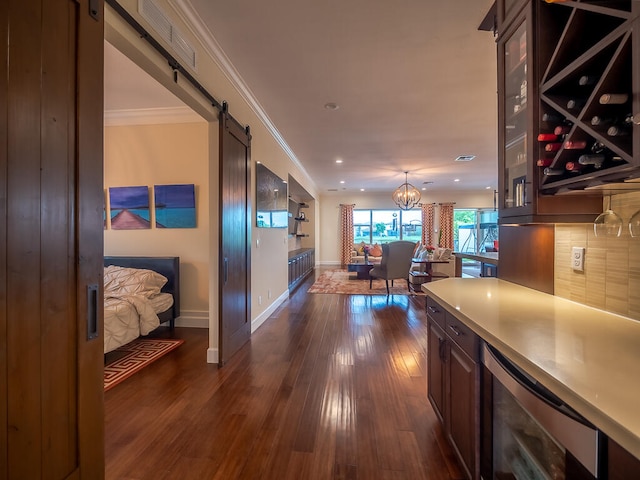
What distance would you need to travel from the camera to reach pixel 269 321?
13.6ft

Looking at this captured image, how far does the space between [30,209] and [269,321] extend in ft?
11.3

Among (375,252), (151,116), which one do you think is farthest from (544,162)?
(375,252)

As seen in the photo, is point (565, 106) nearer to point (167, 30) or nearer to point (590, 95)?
point (590, 95)

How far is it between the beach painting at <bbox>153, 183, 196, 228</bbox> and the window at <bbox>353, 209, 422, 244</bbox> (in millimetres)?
7742

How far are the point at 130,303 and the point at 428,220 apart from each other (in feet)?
30.9

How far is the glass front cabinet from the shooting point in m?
0.94

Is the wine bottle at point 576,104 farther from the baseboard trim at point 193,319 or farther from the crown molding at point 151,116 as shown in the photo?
the baseboard trim at point 193,319

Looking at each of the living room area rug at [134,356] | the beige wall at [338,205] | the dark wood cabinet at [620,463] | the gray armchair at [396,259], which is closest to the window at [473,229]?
the beige wall at [338,205]

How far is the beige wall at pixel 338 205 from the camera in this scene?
10.4 meters

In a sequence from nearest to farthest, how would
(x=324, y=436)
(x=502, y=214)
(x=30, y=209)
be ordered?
(x=30, y=209) < (x=502, y=214) < (x=324, y=436)

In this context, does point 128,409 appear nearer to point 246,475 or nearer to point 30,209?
point 246,475

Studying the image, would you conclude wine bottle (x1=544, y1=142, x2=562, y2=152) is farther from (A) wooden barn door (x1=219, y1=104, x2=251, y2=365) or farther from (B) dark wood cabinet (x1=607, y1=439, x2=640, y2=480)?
(A) wooden barn door (x1=219, y1=104, x2=251, y2=365)

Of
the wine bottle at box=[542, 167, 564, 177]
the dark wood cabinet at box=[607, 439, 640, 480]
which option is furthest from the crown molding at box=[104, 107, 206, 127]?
the dark wood cabinet at box=[607, 439, 640, 480]

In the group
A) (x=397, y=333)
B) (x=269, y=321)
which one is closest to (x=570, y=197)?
(x=397, y=333)
